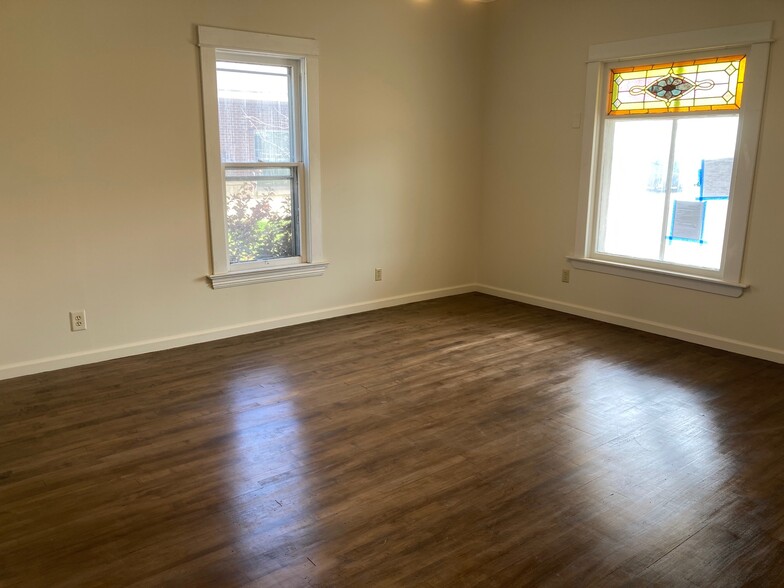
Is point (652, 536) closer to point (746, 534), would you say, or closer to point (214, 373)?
point (746, 534)

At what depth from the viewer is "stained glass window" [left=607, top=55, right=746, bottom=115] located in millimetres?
4320

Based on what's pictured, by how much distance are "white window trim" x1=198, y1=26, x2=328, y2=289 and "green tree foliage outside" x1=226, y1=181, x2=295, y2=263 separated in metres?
0.09

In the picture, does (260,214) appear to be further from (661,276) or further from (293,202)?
(661,276)

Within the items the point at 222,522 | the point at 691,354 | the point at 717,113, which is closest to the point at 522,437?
the point at 222,522

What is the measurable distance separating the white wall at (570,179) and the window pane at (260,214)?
2163mm

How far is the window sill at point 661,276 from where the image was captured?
447 centimetres

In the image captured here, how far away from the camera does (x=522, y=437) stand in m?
3.19

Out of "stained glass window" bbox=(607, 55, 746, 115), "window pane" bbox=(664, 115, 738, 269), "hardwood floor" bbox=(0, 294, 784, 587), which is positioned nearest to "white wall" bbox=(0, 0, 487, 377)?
"hardwood floor" bbox=(0, 294, 784, 587)

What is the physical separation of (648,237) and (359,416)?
2.99 metres

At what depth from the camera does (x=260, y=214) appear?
490cm

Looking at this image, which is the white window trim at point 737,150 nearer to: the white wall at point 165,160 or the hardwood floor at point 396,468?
the hardwood floor at point 396,468

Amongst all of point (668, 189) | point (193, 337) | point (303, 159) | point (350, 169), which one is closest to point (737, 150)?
point (668, 189)

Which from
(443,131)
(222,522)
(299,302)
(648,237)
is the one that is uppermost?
(443,131)

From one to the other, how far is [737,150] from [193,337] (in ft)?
13.6
